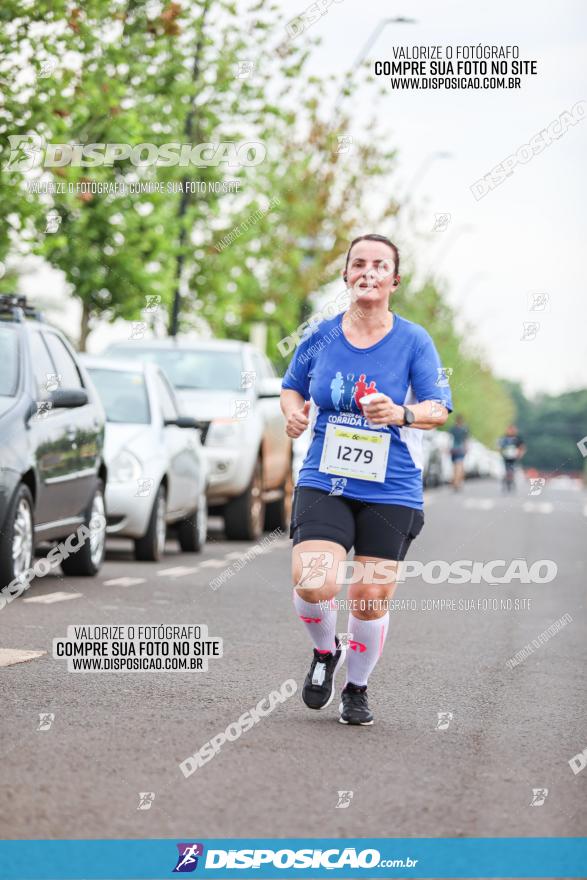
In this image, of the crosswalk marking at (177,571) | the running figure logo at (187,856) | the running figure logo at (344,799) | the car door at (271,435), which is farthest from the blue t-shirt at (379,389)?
the car door at (271,435)

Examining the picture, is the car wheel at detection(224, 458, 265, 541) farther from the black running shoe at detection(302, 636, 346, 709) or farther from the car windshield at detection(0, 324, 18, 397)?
the black running shoe at detection(302, 636, 346, 709)

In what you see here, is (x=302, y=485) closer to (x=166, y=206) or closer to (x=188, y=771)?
(x=188, y=771)

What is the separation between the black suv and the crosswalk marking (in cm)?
72

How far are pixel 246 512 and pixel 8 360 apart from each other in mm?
7147

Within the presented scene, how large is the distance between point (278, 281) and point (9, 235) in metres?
17.9

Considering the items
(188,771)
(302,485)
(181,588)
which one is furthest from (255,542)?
(188,771)

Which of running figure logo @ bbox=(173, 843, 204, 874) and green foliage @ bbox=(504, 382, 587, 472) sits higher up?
running figure logo @ bbox=(173, 843, 204, 874)

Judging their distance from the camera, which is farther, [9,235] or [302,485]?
[9,235]

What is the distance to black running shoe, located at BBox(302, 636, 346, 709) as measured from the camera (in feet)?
22.6

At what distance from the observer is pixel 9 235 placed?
64.2ft

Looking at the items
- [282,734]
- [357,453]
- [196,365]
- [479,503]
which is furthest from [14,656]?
[479,503]

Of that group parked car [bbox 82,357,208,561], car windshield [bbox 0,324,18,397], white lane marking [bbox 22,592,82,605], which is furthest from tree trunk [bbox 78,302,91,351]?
white lane marking [bbox 22,592,82,605]

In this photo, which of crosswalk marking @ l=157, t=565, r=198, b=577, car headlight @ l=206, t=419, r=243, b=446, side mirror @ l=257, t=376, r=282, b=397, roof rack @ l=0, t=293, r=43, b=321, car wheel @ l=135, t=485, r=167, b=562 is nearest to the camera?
roof rack @ l=0, t=293, r=43, b=321

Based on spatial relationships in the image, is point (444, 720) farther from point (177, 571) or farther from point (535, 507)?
point (535, 507)
